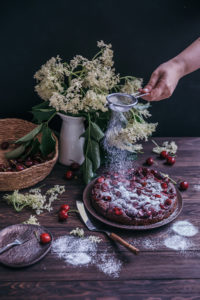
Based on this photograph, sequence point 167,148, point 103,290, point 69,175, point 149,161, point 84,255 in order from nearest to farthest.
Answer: point 103,290 → point 84,255 → point 69,175 → point 149,161 → point 167,148

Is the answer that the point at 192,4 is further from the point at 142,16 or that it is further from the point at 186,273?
the point at 186,273

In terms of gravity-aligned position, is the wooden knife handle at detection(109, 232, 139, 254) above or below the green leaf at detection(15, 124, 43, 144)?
below

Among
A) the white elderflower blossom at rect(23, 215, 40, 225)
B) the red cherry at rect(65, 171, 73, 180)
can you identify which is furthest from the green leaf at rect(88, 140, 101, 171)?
the white elderflower blossom at rect(23, 215, 40, 225)

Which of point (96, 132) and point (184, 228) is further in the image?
point (96, 132)

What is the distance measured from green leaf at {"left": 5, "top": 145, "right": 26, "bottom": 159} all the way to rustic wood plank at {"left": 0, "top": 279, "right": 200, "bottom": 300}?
2.54 ft

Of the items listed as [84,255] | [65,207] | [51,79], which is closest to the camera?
[84,255]

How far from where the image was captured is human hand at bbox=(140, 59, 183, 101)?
1.78 meters

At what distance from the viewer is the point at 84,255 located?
139 centimetres

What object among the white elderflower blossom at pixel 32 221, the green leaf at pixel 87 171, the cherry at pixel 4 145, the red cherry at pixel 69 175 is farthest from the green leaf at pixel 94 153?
the cherry at pixel 4 145

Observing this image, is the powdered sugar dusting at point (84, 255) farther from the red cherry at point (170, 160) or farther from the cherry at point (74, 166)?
the red cherry at point (170, 160)

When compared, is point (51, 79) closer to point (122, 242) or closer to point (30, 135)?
point (30, 135)

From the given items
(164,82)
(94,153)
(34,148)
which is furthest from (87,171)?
(164,82)

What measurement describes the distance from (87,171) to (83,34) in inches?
31.0

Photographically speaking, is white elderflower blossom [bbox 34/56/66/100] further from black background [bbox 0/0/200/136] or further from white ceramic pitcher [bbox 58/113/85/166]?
black background [bbox 0/0/200/136]
